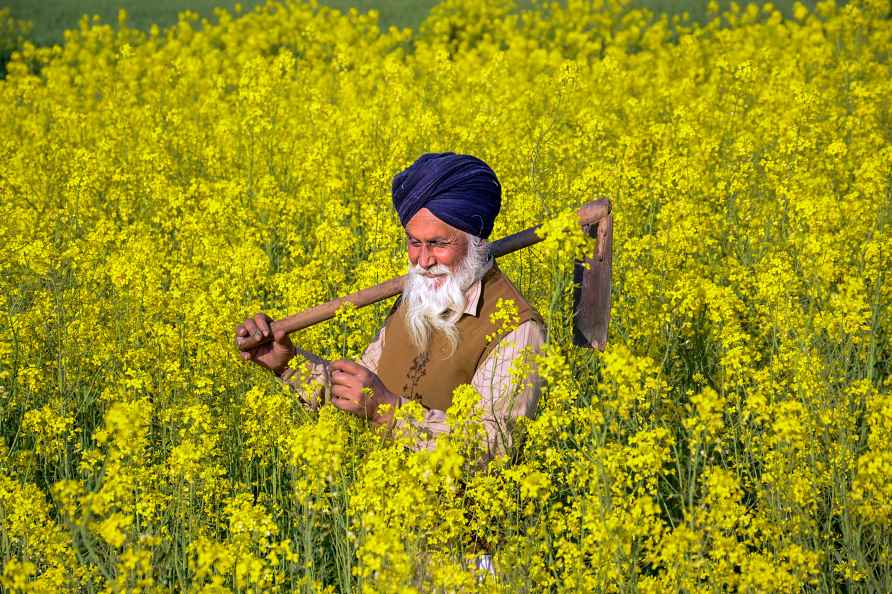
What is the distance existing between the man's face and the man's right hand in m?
0.45

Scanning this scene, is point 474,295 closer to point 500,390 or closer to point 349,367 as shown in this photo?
point 500,390

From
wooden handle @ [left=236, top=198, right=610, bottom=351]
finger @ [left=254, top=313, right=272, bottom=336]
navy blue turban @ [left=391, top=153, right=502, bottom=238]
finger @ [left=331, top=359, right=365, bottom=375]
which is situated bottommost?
finger @ [left=331, top=359, right=365, bottom=375]

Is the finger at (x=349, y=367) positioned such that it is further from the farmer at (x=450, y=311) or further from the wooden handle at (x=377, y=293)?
the wooden handle at (x=377, y=293)

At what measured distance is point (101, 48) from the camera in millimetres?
15555

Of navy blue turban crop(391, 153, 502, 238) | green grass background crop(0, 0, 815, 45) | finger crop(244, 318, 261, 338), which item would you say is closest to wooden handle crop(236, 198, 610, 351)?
finger crop(244, 318, 261, 338)

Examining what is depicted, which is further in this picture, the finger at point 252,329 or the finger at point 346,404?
the finger at point 252,329

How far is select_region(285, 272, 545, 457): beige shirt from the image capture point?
11.2 ft

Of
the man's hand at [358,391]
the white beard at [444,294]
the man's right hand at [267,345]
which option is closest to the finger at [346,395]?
the man's hand at [358,391]

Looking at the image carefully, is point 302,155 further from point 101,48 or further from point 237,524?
point 101,48

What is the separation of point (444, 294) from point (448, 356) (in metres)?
0.19

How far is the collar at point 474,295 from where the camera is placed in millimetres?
3623

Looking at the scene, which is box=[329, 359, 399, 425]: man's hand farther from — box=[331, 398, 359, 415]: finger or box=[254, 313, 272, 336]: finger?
box=[254, 313, 272, 336]: finger

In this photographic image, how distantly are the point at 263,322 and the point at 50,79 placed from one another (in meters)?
9.94

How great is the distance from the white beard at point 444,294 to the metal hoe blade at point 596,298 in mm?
359
